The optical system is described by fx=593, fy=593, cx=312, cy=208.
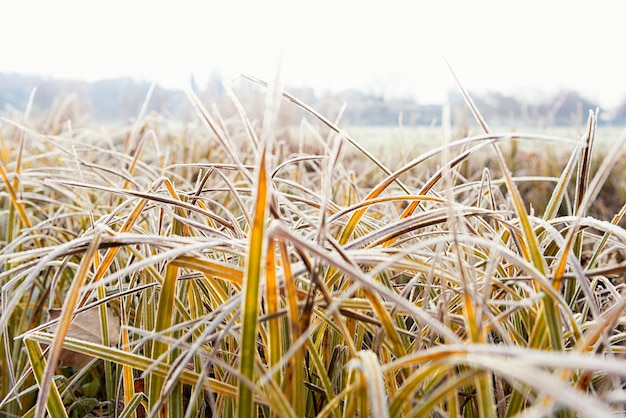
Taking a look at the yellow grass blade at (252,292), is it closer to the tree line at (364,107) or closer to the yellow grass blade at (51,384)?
the yellow grass blade at (51,384)

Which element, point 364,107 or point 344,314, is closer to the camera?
point 344,314

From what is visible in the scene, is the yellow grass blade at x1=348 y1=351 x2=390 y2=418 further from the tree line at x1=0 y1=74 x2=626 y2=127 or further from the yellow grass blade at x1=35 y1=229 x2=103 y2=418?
the tree line at x1=0 y1=74 x2=626 y2=127

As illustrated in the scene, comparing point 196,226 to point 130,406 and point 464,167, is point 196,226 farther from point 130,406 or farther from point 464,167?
point 464,167

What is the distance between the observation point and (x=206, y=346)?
1.93 ft

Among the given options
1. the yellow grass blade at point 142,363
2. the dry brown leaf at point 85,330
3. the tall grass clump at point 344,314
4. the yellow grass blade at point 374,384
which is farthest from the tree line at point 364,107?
the yellow grass blade at point 374,384

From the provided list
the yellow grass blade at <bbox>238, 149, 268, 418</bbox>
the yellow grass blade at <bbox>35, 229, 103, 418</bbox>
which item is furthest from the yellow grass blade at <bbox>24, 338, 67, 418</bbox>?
the yellow grass blade at <bbox>238, 149, 268, 418</bbox>

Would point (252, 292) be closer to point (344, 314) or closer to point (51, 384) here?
point (344, 314)

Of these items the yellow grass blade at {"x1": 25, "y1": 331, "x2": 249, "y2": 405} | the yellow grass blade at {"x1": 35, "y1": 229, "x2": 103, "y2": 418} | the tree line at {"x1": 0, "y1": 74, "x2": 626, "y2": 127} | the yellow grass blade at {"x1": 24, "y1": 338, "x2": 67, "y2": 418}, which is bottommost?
the yellow grass blade at {"x1": 24, "y1": 338, "x2": 67, "y2": 418}

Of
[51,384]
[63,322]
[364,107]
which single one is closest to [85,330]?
[51,384]

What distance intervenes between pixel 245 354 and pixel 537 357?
180 mm

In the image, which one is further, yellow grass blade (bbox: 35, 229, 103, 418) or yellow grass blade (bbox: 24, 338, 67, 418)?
yellow grass blade (bbox: 24, 338, 67, 418)

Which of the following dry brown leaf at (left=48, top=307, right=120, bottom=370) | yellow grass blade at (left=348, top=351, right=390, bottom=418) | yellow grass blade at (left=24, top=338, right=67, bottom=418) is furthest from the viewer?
dry brown leaf at (left=48, top=307, right=120, bottom=370)

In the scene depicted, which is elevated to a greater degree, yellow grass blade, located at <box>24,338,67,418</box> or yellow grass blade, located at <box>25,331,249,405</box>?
yellow grass blade, located at <box>25,331,249,405</box>

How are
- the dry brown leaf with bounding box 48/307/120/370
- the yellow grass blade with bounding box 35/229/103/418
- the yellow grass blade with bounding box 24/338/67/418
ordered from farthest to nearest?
1. the dry brown leaf with bounding box 48/307/120/370
2. the yellow grass blade with bounding box 24/338/67/418
3. the yellow grass blade with bounding box 35/229/103/418
